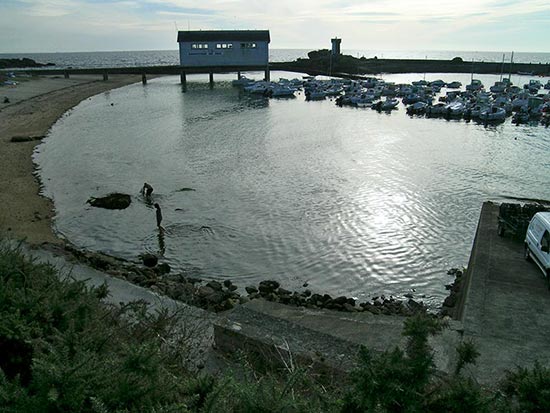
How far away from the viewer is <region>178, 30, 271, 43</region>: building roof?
8450 cm

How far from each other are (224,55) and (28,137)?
5282cm

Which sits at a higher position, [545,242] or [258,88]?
[258,88]

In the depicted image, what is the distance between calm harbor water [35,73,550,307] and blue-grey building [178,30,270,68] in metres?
37.1

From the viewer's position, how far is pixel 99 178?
93.7 feet

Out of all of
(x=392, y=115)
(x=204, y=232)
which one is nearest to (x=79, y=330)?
(x=204, y=232)

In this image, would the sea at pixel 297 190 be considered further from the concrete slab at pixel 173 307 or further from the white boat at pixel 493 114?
the concrete slab at pixel 173 307

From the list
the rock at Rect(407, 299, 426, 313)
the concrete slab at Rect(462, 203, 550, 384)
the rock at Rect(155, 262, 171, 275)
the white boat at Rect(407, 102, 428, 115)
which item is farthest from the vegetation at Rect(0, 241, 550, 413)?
the white boat at Rect(407, 102, 428, 115)

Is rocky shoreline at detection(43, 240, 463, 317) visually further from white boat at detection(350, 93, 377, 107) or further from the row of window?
the row of window

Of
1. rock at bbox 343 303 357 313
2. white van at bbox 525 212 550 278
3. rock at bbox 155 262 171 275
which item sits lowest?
rock at bbox 155 262 171 275

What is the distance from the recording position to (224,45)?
8412cm

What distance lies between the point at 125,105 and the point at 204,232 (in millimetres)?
48345

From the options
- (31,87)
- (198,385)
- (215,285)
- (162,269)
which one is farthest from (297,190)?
(31,87)

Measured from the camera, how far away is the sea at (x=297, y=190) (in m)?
17.2

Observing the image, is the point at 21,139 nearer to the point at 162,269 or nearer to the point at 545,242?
the point at 162,269
